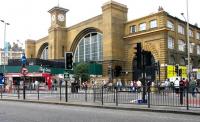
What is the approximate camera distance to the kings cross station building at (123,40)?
209 feet

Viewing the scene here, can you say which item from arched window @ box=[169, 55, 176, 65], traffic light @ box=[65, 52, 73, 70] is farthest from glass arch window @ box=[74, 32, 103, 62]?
traffic light @ box=[65, 52, 73, 70]

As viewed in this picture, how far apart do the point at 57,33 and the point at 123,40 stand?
20.0 metres

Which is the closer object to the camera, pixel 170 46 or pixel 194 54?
pixel 170 46

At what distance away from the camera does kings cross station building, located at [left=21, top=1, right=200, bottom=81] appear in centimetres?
6378

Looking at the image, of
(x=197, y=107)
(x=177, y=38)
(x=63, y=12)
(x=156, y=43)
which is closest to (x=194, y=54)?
(x=177, y=38)

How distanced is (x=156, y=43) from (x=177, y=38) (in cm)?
599

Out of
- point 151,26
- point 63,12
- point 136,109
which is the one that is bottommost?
point 136,109

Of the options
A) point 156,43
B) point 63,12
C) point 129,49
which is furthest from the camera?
point 63,12

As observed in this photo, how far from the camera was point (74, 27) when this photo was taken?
277 ft

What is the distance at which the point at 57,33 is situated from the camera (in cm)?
8581

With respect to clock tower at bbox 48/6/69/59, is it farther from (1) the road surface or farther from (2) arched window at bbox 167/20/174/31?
(1) the road surface

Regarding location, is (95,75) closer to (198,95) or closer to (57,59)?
(57,59)

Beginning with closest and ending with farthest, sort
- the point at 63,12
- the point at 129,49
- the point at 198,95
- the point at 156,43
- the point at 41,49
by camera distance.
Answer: the point at 198,95 < the point at 156,43 < the point at 129,49 < the point at 63,12 < the point at 41,49

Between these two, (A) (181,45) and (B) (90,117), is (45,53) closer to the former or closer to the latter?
(A) (181,45)
